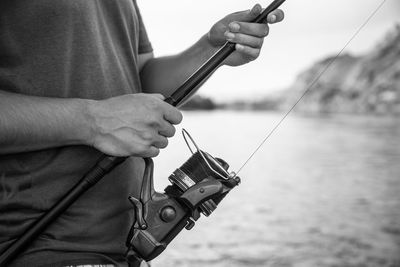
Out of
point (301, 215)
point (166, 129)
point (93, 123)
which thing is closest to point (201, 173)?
point (166, 129)

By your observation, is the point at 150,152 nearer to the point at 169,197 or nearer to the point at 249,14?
the point at 169,197

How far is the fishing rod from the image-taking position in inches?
42.0

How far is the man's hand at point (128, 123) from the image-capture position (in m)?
1.07

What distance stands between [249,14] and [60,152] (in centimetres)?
55

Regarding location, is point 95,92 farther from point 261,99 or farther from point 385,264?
point 261,99

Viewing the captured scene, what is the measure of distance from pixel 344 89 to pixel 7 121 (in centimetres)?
3455

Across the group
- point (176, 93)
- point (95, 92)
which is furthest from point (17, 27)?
point (176, 93)

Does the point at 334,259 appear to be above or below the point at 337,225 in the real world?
above

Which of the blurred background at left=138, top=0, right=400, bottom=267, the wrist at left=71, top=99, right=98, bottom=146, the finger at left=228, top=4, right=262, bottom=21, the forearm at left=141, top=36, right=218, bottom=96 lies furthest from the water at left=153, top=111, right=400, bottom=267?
the wrist at left=71, top=99, right=98, bottom=146

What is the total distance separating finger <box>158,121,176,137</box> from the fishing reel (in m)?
0.11

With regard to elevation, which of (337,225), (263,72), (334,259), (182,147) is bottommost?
(182,147)

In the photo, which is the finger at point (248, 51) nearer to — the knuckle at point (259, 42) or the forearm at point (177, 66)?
the knuckle at point (259, 42)

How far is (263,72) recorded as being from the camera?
7.98 ft

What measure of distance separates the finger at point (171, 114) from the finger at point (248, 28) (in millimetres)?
283
